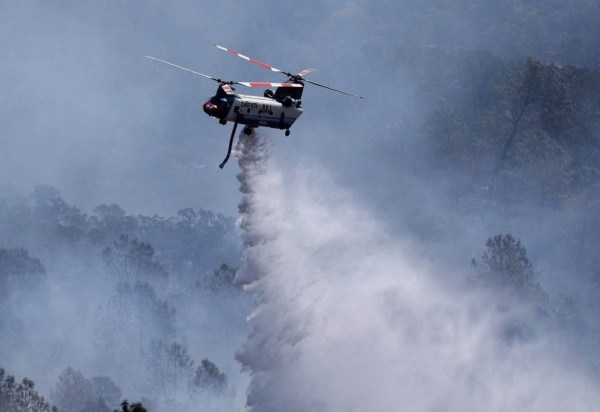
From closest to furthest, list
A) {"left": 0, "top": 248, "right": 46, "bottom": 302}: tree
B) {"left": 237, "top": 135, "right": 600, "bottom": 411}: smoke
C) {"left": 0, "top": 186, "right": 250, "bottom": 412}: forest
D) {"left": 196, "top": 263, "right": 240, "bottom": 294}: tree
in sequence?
1. {"left": 237, "top": 135, "right": 600, "bottom": 411}: smoke
2. {"left": 0, "top": 186, "right": 250, "bottom": 412}: forest
3. {"left": 0, "top": 248, "right": 46, "bottom": 302}: tree
4. {"left": 196, "top": 263, "right": 240, "bottom": 294}: tree

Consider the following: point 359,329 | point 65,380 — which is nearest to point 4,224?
point 65,380

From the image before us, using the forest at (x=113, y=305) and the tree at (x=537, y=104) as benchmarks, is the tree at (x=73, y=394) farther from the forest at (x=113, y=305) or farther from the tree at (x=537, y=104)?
the tree at (x=537, y=104)

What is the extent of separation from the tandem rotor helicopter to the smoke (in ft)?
13.5

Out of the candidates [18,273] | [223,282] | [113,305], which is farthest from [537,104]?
[18,273]

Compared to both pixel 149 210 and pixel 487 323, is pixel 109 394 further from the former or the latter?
pixel 149 210

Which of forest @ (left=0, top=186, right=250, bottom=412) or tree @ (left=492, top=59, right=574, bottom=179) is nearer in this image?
forest @ (left=0, top=186, right=250, bottom=412)

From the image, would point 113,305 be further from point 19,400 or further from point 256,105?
point 256,105

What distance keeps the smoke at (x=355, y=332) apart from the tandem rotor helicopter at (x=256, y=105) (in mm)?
4106

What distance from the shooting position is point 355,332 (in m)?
91.4

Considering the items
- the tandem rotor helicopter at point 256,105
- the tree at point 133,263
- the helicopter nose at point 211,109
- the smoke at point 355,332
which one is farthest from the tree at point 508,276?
the helicopter nose at point 211,109

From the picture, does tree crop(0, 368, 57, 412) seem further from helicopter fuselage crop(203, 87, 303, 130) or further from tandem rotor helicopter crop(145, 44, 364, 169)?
helicopter fuselage crop(203, 87, 303, 130)

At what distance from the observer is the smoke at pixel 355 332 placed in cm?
8506

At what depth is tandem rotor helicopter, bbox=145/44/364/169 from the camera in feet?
253

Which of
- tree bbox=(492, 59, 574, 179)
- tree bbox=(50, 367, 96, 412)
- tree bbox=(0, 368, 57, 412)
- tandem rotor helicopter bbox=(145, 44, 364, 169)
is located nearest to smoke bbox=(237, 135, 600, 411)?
tandem rotor helicopter bbox=(145, 44, 364, 169)
